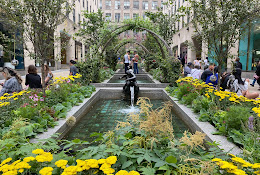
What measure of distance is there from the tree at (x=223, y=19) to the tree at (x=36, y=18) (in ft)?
14.9

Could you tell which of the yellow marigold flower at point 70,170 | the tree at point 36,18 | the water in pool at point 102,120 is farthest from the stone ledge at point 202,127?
the tree at point 36,18

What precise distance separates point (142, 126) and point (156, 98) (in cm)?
659

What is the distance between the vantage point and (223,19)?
649 centimetres

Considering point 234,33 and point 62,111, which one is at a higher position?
point 234,33

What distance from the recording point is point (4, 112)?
425cm

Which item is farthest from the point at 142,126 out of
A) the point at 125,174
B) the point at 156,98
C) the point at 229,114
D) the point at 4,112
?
the point at 156,98

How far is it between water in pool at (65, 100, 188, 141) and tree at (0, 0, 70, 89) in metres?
2.21

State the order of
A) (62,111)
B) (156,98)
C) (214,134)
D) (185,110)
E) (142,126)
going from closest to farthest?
(142,126), (214,134), (62,111), (185,110), (156,98)

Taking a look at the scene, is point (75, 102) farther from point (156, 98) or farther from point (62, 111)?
point (156, 98)

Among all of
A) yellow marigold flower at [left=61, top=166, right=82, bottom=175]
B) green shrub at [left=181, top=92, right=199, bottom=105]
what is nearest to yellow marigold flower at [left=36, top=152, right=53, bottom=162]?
yellow marigold flower at [left=61, top=166, right=82, bottom=175]

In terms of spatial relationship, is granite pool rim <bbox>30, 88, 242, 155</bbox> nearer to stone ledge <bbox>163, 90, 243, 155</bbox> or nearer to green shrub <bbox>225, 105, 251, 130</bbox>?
stone ledge <bbox>163, 90, 243, 155</bbox>

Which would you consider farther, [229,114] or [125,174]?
[229,114]

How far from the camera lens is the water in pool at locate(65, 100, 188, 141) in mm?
4820

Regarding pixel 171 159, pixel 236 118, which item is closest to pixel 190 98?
pixel 236 118
